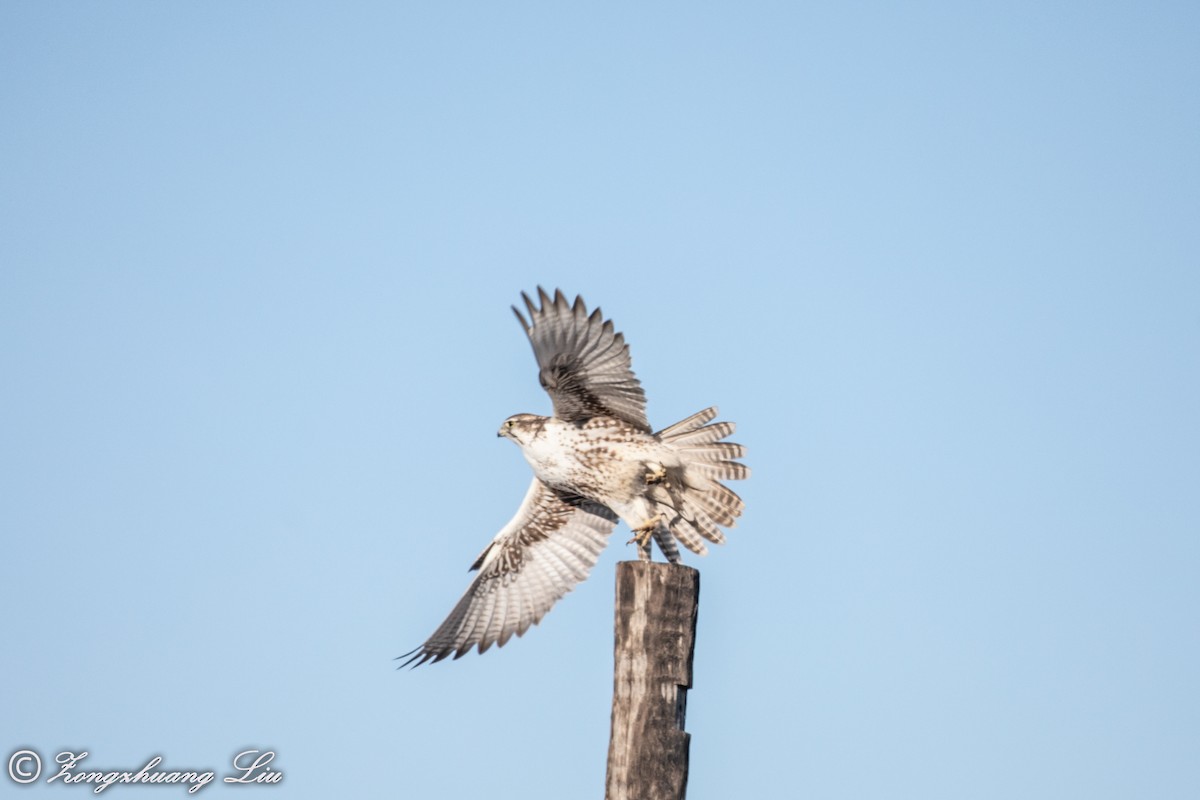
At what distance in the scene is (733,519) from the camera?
9.05 meters

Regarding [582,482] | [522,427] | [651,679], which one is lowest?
[651,679]

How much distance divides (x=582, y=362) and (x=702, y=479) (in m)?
1.24

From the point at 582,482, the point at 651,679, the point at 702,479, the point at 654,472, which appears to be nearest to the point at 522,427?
the point at 582,482

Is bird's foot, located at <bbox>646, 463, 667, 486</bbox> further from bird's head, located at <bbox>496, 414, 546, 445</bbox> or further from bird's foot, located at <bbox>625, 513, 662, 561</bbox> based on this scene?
bird's head, located at <bbox>496, 414, 546, 445</bbox>

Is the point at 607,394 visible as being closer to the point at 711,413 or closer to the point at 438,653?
the point at 711,413

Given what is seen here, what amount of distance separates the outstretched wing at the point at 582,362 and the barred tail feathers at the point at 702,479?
318 millimetres

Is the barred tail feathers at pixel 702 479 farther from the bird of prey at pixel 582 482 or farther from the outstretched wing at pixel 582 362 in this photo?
the outstretched wing at pixel 582 362

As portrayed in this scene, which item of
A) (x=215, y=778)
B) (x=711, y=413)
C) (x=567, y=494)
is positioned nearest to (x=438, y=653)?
(x=567, y=494)

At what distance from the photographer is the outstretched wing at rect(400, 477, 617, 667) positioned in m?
9.61

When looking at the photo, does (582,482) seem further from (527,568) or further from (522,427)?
(527,568)

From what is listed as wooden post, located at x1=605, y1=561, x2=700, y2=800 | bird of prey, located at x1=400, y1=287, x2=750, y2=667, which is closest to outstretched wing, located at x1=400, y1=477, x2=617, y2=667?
bird of prey, located at x1=400, y1=287, x2=750, y2=667

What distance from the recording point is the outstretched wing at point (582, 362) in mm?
8438

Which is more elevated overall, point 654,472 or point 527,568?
point 654,472

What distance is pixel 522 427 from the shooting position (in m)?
9.16
